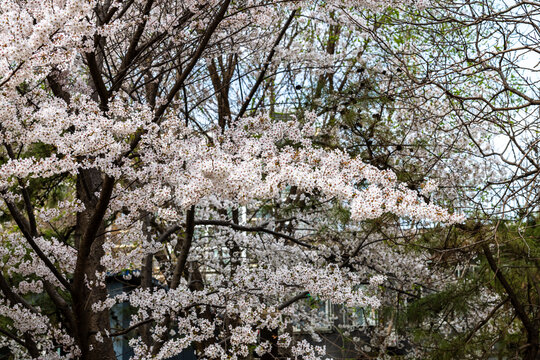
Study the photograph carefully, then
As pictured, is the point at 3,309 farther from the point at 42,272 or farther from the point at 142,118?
the point at 142,118

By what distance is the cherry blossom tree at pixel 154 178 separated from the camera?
10.9 ft

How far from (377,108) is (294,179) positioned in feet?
12.9

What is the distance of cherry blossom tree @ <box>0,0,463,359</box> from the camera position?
3.32 meters

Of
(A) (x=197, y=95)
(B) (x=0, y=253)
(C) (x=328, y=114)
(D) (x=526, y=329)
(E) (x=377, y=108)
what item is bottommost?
(D) (x=526, y=329)

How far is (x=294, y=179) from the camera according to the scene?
3516mm

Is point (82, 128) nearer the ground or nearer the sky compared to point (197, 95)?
nearer the ground

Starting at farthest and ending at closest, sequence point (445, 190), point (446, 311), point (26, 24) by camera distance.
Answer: point (445, 190)
point (446, 311)
point (26, 24)

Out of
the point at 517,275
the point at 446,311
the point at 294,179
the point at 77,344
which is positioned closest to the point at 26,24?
the point at 294,179

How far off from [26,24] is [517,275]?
435 cm

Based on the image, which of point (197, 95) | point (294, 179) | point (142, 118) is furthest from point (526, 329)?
point (197, 95)

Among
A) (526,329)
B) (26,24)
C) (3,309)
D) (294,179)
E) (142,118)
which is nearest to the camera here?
(26,24)

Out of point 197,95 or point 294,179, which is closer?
point 294,179

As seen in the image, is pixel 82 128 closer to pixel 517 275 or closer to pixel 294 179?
pixel 294 179

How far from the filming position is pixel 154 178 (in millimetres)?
4754
